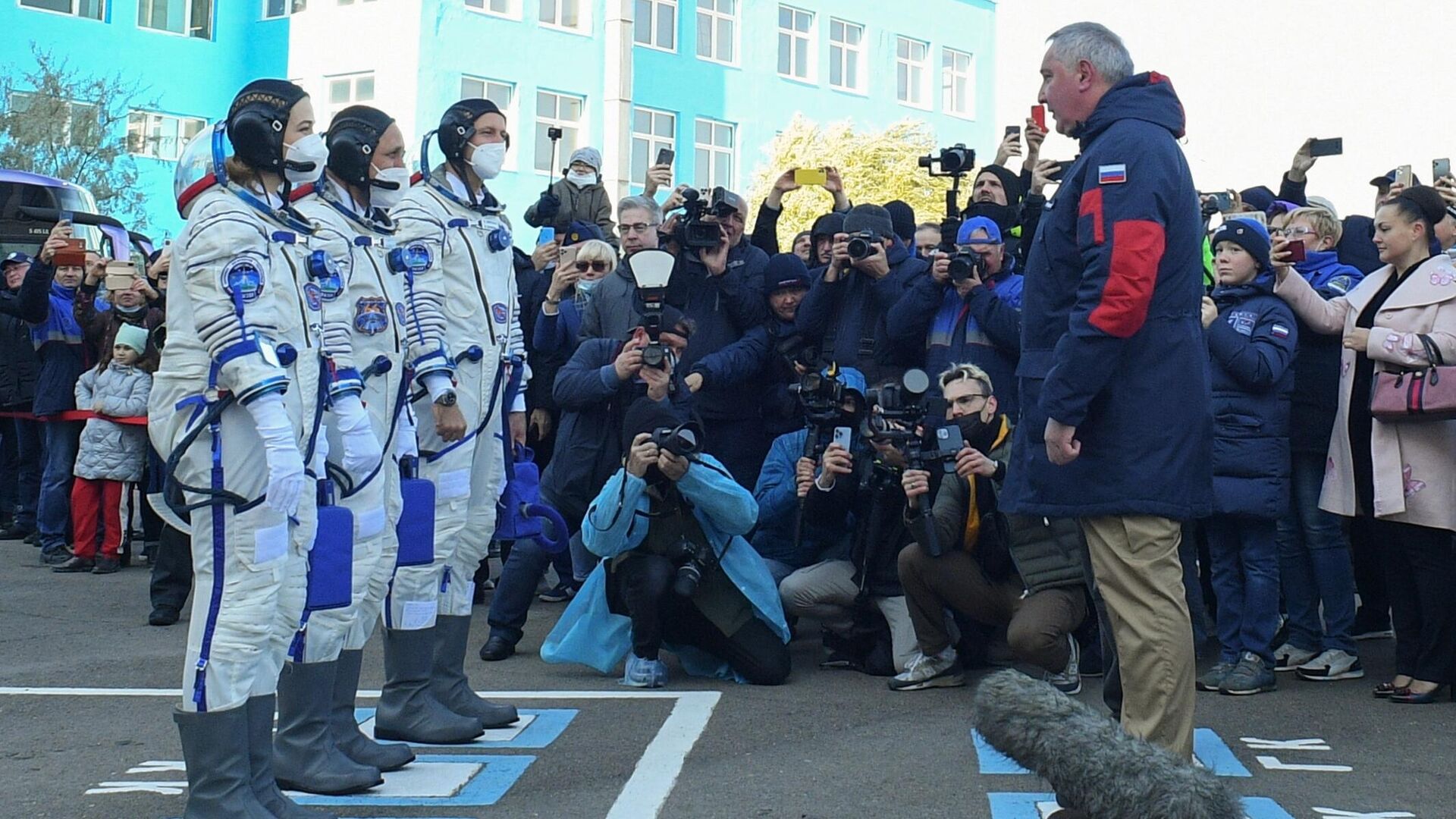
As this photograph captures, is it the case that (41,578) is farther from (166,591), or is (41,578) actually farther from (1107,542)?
(1107,542)

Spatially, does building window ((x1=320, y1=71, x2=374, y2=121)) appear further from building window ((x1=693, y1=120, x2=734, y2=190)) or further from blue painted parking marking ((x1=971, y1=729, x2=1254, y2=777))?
blue painted parking marking ((x1=971, y1=729, x2=1254, y2=777))

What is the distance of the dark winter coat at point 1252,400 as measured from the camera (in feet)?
23.5

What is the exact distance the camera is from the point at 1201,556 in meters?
8.79

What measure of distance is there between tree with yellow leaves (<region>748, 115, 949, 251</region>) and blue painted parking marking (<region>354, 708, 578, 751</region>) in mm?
26162

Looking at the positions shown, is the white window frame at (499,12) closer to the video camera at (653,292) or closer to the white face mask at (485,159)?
the video camera at (653,292)

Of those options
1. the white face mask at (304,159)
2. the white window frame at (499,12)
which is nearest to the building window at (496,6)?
the white window frame at (499,12)

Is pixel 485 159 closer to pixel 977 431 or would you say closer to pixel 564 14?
pixel 977 431

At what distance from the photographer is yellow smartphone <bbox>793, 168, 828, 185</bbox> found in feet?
29.9

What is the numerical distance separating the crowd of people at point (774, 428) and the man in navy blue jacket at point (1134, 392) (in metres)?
0.01

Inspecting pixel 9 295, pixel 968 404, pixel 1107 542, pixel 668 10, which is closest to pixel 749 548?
pixel 968 404

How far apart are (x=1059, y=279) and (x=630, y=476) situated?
258 centimetres

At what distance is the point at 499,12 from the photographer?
32844 millimetres

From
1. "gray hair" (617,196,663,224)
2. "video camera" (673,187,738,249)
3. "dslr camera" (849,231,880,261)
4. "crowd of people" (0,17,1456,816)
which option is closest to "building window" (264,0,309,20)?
"crowd of people" (0,17,1456,816)

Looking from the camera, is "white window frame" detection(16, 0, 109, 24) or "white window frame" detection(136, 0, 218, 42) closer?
"white window frame" detection(16, 0, 109, 24)
